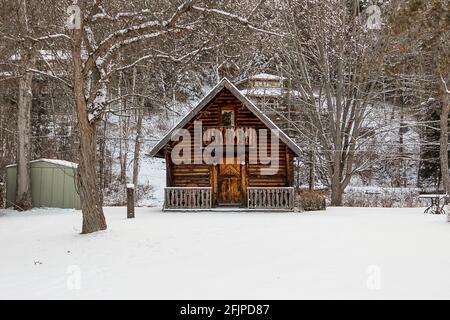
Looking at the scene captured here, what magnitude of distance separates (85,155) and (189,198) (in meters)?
9.49

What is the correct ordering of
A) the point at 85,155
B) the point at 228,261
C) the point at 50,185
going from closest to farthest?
the point at 228,261 < the point at 85,155 < the point at 50,185

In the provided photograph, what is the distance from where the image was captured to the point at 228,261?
9.32 metres

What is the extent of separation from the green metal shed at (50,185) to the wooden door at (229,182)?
6927 millimetres

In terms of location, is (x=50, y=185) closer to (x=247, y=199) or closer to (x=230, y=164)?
(x=230, y=164)

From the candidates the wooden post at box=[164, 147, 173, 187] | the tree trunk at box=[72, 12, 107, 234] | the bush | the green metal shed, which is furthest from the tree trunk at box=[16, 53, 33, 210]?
the bush

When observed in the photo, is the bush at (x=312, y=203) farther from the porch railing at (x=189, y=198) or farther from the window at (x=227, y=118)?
the window at (x=227, y=118)

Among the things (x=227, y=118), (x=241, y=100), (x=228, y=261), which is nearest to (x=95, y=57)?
(x=228, y=261)

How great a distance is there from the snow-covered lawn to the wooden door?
767cm

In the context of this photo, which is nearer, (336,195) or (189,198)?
(189,198)

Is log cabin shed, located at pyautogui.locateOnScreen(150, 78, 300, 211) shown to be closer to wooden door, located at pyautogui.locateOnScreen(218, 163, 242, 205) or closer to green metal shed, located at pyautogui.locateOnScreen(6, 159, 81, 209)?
wooden door, located at pyautogui.locateOnScreen(218, 163, 242, 205)

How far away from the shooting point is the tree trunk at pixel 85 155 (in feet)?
42.4

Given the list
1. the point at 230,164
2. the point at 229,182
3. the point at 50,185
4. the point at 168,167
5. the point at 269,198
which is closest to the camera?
the point at 269,198

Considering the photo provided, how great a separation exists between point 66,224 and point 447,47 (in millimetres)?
12830

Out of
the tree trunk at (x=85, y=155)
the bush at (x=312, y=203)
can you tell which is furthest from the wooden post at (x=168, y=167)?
the tree trunk at (x=85, y=155)
